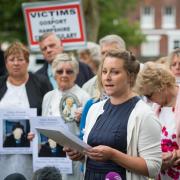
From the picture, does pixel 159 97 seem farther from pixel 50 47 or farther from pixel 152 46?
pixel 152 46

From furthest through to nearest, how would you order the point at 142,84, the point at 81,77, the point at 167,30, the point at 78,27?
the point at 167,30, the point at 78,27, the point at 81,77, the point at 142,84

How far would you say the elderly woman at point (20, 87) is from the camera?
6.56 metres

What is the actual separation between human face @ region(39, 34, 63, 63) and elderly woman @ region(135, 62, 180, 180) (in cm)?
252

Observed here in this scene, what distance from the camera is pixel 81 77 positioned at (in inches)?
315

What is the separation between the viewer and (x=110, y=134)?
457cm

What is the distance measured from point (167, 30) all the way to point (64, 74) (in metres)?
58.1

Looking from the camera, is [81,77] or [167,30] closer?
[81,77]

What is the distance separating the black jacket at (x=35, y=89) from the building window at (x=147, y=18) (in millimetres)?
57573

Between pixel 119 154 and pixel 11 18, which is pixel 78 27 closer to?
pixel 119 154

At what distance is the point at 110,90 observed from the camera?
15.1 ft

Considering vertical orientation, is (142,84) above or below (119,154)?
above

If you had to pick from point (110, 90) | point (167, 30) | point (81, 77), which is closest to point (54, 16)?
point (81, 77)

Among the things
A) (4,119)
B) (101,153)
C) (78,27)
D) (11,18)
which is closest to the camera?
(101,153)

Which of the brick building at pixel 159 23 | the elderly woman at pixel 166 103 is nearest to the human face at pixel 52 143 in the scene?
the elderly woman at pixel 166 103
